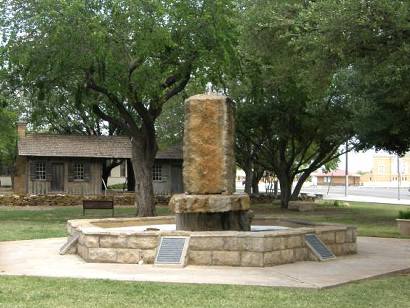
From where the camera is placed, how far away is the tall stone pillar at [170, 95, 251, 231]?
12.4 metres

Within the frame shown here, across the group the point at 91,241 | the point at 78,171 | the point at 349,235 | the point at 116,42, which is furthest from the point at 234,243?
the point at 78,171

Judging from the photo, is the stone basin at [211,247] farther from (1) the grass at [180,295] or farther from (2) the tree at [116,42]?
(2) the tree at [116,42]

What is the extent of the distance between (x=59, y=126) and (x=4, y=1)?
2863 cm

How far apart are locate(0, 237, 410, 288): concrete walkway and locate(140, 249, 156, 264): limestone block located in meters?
0.30

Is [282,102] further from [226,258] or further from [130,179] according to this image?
[226,258]

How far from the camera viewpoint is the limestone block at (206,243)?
11484 mm

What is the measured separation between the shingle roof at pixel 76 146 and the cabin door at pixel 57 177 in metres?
1.32

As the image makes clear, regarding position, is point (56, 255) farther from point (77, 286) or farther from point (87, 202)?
point (87, 202)

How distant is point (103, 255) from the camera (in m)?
11.9

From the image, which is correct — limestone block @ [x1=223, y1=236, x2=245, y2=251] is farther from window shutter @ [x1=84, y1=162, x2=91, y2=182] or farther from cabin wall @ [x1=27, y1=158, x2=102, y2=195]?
window shutter @ [x1=84, y1=162, x2=91, y2=182]

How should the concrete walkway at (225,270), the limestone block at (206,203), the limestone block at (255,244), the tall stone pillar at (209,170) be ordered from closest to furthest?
the concrete walkway at (225,270)
the limestone block at (255,244)
the limestone block at (206,203)
the tall stone pillar at (209,170)

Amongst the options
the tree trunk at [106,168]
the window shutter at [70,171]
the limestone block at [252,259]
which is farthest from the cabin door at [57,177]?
the limestone block at [252,259]

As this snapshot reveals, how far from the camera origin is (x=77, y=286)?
919 centimetres

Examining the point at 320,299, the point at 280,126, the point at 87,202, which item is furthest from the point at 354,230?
the point at 280,126
